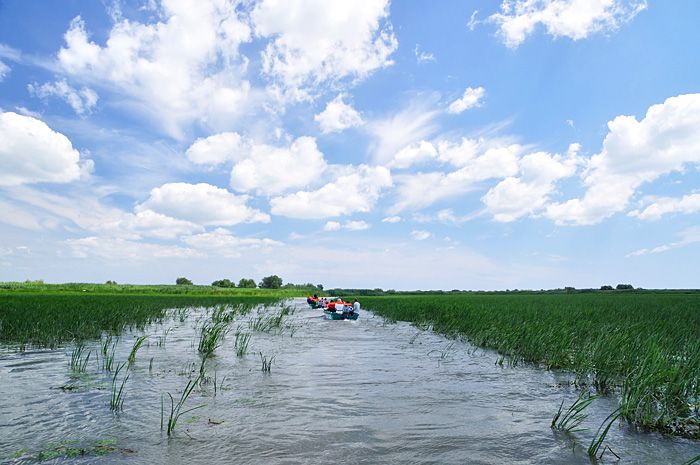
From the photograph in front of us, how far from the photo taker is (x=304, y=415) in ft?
19.5

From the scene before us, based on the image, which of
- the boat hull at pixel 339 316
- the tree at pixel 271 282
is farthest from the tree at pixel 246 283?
the boat hull at pixel 339 316

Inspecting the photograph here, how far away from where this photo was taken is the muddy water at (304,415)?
4598 millimetres

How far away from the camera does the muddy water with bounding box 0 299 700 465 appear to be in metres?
4.60

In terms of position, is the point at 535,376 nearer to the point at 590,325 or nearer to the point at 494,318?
the point at 590,325

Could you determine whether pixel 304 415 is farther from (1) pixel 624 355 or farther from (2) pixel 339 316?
(2) pixel 339 316

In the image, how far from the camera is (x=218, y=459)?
4395 mm

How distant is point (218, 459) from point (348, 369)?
540cm

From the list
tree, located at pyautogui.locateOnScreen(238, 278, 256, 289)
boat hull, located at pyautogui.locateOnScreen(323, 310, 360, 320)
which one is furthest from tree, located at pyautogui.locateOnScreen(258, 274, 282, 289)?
boat hull, located at pyautogui.locateOnScreen(323, 310, 360, 320)

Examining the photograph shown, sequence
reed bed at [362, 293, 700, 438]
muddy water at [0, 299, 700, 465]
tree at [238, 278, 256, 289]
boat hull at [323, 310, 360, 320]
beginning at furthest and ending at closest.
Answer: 1. tree at [238, 278, 256, 289]
2. boat hull at [323, 310, 360, 320]
3. reed bed at [362, 293, 700, 438]
4. muddy water at [0, 299, 700, 465]

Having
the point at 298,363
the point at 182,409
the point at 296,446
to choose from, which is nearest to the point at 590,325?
the point at 298,363

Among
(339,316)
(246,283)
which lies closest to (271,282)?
(246,283)

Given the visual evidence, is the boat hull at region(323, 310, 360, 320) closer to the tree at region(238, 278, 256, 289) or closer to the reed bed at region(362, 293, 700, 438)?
the reed bed at region(362, 293, 700, 438)

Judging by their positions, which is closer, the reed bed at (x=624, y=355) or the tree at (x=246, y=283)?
the reed bed at (x=624, y=355)

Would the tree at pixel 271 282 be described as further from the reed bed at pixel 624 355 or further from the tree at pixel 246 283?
the reed bed at pixel 624 355
